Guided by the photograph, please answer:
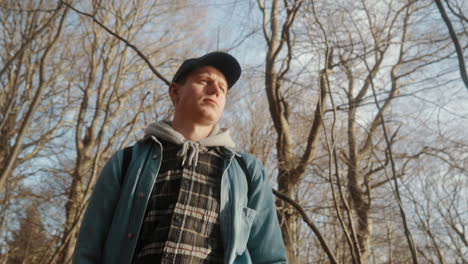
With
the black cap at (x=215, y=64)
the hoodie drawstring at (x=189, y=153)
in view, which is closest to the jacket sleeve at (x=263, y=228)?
the hoodie drawstring at (x=189, y=153)

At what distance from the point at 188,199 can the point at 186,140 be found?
28cm

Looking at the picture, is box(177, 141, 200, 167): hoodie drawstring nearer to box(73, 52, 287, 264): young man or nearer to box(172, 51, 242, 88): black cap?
box(73, 52, 287, 264): young man

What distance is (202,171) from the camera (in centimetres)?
146

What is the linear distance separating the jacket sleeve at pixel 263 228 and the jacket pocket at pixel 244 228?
2.1 inches

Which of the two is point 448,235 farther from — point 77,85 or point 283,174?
point 77,85

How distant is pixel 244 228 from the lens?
135 centimetres

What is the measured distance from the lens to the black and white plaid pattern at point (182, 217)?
1255mm

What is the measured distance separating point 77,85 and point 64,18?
712 cm

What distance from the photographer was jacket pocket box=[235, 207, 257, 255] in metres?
1.30

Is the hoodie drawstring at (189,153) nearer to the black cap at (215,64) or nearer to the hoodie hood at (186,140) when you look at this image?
the hoodie hood at (186,140)

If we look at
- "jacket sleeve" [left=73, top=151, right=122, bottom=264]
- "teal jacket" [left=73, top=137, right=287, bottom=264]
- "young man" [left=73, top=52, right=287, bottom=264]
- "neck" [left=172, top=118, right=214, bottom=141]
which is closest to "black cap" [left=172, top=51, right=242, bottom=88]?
"young man" [left=73, top=52, right=287, bottom=264]

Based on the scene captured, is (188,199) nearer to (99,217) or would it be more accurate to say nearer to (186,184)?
(186,184)

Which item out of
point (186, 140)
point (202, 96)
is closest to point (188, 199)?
point (186, 140)

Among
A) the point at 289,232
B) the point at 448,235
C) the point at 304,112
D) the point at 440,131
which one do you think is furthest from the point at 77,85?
the point at 448,235
